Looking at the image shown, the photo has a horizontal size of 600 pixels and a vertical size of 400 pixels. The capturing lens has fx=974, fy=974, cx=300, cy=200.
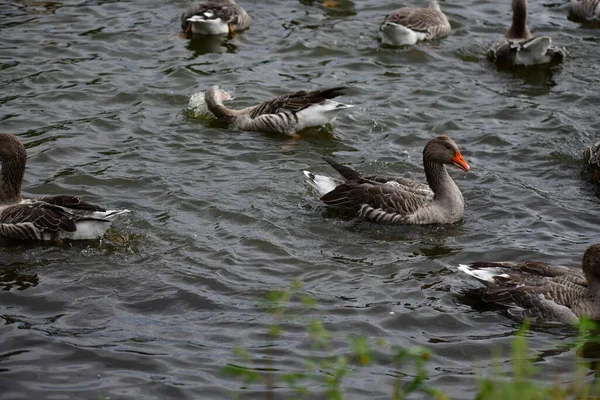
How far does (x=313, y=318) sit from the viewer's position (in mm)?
8711

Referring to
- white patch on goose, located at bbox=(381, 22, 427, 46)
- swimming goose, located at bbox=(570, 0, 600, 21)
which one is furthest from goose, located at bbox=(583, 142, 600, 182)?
swimming goose, located at bbox=(570, 0, 600, 21)

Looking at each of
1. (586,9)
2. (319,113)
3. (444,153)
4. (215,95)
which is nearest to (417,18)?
(586,9)

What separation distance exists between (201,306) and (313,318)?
3.50 feet

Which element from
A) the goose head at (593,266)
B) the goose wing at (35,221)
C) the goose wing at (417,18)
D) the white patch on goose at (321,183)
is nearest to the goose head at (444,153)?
the white patch on goose at (321,183)

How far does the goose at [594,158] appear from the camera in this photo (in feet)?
39.0

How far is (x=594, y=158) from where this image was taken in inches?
473

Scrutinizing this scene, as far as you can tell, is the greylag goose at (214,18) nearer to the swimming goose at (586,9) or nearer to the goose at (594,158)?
the swimming goose at (586,9)

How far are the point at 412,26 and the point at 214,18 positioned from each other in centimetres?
336

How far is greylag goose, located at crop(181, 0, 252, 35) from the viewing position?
16.6 metres

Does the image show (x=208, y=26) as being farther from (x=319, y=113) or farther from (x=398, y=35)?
(x=319, y=113)

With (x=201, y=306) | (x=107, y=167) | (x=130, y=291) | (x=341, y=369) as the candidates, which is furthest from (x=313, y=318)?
(x=107, y=167)

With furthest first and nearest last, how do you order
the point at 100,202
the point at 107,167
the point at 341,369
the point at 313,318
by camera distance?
the point at 107,167 → the point at 100,202 → the point at 313,318 → the point at 341,369

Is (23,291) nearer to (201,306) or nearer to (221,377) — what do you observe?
(201,306)

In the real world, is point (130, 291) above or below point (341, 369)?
below
